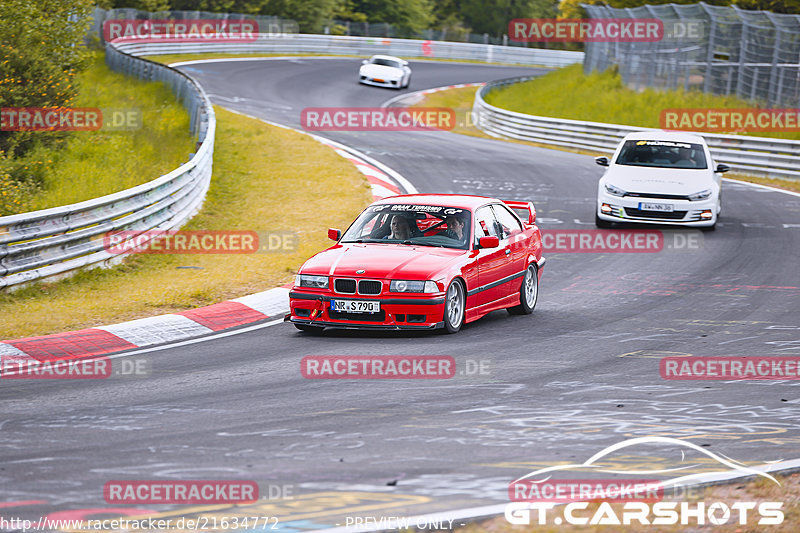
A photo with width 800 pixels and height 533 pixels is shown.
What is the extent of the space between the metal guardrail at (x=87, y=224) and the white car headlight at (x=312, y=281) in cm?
353

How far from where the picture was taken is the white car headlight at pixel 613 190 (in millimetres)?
18469

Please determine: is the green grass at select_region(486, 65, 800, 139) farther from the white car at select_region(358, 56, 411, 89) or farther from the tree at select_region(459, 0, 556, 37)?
the tree at select_region(459, 0, 556, 37)

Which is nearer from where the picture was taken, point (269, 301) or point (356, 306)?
point (356, 306)

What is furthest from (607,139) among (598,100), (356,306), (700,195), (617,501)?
(617,501)

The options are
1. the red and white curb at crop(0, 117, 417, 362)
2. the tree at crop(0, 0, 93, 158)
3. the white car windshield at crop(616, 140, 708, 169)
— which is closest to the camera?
the red and white curb at crop(0, 117, 417, 362)

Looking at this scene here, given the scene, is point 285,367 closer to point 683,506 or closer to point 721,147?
point 683,506

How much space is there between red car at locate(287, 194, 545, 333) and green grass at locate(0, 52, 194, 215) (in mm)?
5801

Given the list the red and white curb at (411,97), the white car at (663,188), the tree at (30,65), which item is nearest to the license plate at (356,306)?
the white car at (663,188)

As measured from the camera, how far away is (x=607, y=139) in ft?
101

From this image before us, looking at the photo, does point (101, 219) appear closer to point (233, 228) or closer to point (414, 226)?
point (233, 228)

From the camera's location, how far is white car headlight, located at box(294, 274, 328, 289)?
10422mm

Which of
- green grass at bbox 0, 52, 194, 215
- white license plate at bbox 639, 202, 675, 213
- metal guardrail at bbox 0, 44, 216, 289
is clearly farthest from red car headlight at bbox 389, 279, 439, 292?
white license plate at bbox 639, 202, 675, 213

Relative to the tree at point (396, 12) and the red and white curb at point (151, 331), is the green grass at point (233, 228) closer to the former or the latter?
the red and white curb at point (151, 331)

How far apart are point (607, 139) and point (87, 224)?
20533mm
